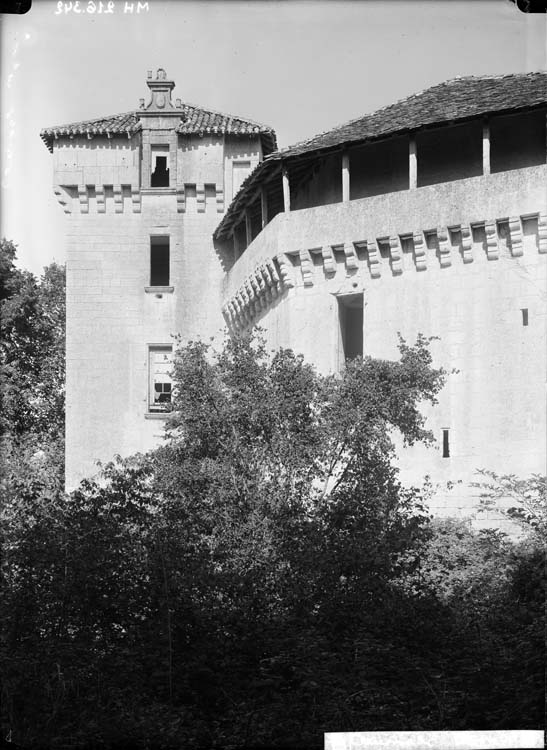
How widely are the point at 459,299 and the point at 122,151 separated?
11.5 m

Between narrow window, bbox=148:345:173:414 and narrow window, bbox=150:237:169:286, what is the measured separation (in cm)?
199

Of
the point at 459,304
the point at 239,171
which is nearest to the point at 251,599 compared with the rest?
the point at 459,304

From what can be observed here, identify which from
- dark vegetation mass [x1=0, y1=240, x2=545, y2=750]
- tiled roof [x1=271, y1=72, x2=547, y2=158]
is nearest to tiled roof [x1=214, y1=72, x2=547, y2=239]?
tiled roof [x1=271, y1=72, x2=547, y2=158]

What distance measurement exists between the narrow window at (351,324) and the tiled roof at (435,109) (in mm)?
2958

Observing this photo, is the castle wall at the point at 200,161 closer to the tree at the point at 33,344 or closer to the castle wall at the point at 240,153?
the castle wall at the point at 240,153

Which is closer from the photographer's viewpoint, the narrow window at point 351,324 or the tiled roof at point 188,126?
the narrow window at point 351,324

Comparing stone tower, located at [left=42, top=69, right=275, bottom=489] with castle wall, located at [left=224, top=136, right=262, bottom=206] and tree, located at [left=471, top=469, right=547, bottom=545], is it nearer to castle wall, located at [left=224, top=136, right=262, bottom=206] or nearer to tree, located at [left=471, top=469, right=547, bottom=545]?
castle wall, located at [left=224, top=136, right=262, bottom=206]

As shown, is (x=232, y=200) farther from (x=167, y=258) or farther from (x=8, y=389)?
(x=8, y=389)

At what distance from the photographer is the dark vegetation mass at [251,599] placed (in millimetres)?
15180

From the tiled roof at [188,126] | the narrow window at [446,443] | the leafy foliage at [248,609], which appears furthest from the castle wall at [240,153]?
the leafy foliage at [248,609]

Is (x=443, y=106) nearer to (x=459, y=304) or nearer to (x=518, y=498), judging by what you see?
(x=459, y=304)

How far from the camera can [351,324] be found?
1050 inches

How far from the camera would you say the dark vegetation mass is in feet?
49.8

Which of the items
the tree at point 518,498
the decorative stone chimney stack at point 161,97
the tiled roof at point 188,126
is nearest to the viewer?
the tree at point 518,498
